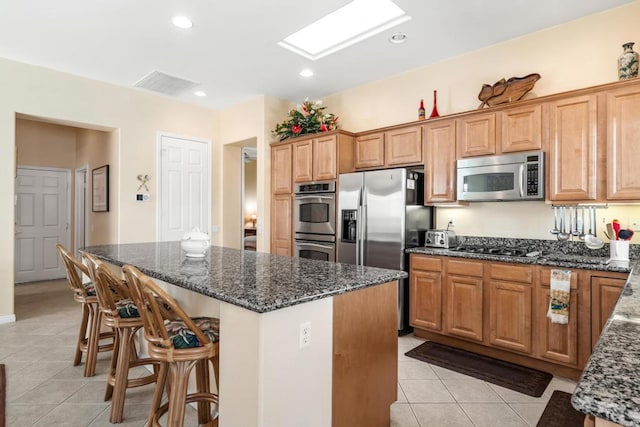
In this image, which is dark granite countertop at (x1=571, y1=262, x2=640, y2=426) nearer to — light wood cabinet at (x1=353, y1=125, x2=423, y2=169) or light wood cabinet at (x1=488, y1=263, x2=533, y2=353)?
light wood cabinet at (x1=488, y1=263, x2=533, y2=353)

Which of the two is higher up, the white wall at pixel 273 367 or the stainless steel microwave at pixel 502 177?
the stainless steel microwave at pixel 502 177

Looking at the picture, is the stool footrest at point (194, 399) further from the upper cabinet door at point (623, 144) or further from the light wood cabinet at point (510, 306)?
the upper cabinet door at point (623, 144)

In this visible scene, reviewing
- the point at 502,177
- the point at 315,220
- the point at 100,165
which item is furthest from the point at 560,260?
the point at 100,165

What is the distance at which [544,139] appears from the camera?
116 inches

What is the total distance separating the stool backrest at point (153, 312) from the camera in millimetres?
1484

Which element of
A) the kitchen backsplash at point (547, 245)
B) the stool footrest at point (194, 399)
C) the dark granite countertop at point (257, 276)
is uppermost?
the kitchen backsplash at point (547, 245)

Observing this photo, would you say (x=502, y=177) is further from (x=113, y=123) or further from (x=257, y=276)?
(x=113, y=123)

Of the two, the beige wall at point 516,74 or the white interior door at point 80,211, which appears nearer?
the beige wall at point 516,74

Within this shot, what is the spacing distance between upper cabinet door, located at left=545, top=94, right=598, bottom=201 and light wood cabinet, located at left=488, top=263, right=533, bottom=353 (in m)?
0.70

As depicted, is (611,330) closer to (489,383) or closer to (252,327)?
(252,327)

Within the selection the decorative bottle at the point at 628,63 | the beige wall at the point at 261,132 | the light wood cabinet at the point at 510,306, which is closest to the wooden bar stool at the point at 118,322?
the light wood cabinet at the point at 510,306

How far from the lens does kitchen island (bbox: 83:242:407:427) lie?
1.37 metres

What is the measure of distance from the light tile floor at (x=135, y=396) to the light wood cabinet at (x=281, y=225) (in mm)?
A: 2068

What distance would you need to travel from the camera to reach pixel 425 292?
3404 mm
